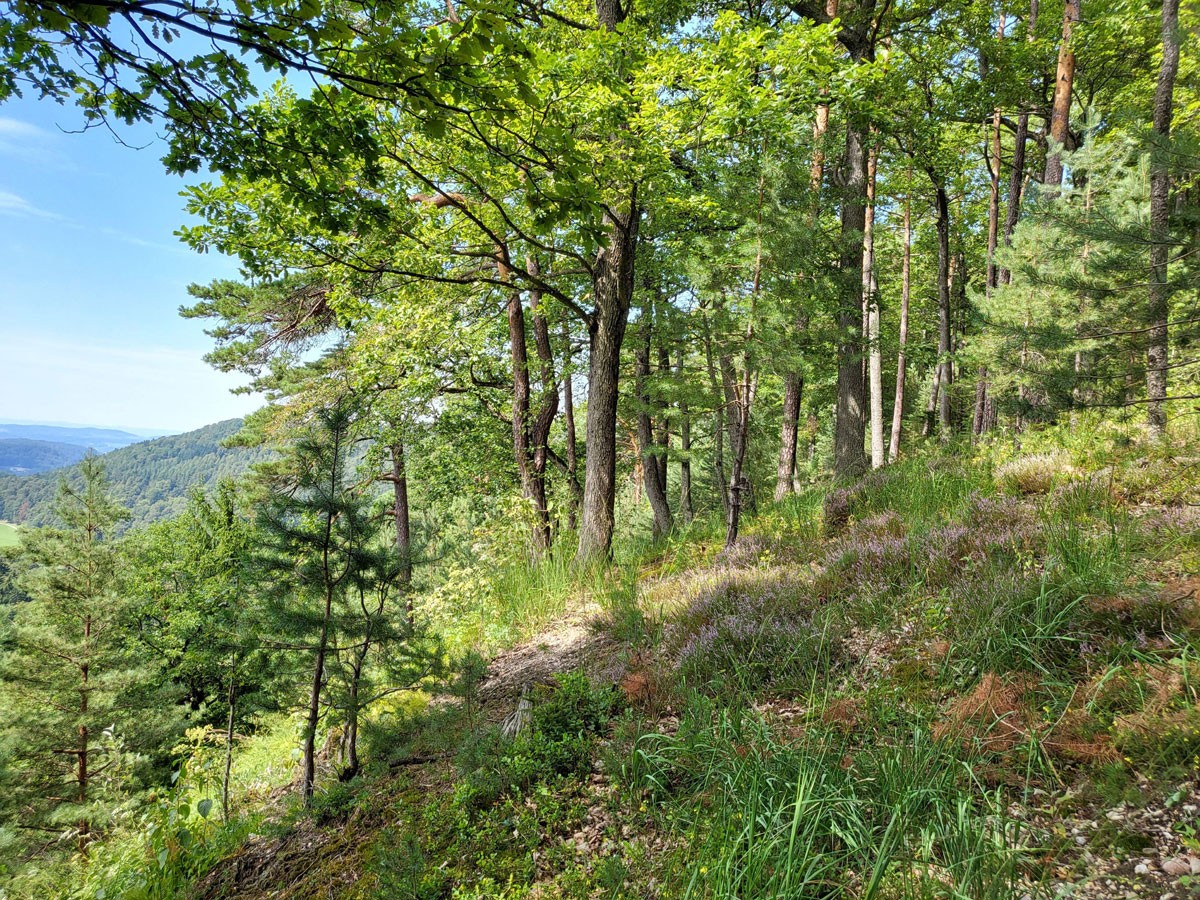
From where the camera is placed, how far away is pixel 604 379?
733 centimetres

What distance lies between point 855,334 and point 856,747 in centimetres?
716

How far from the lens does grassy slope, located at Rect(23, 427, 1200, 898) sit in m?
1.86

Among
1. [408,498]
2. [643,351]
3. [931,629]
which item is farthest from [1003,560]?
[408,498]

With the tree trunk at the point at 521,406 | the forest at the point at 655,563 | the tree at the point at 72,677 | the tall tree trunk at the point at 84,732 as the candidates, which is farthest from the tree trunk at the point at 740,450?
the tall tree trunk at the point at 84,732

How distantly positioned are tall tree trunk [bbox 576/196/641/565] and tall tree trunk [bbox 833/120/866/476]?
11.4ft

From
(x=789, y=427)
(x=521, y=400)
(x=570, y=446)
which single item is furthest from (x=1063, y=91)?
(x=570, y=446)

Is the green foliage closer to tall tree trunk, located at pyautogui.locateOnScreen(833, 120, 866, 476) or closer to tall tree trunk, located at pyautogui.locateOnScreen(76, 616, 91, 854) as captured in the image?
tall tree trunk, located at pyautogui.locateOnScreen(833, 120, 866, 476)

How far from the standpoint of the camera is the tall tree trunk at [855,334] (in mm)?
8305

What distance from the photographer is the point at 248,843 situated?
128 inches

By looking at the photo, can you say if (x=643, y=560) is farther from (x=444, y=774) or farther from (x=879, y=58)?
(x=879, y=58)

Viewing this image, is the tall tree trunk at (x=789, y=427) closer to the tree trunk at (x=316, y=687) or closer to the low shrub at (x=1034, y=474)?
the low shrub at (x=1034, y=474)

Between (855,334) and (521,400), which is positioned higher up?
(855,334)

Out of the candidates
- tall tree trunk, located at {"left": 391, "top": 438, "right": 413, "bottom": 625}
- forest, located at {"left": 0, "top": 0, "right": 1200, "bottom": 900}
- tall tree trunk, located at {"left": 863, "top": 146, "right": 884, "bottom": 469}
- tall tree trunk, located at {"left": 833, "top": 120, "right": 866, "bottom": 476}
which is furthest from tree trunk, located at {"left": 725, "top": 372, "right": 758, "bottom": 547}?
tall tree trunk, located at {"left": 863, "top": 146, "right": 884, "bottom": 469}

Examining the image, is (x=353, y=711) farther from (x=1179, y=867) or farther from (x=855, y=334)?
(x=855, y=334)
